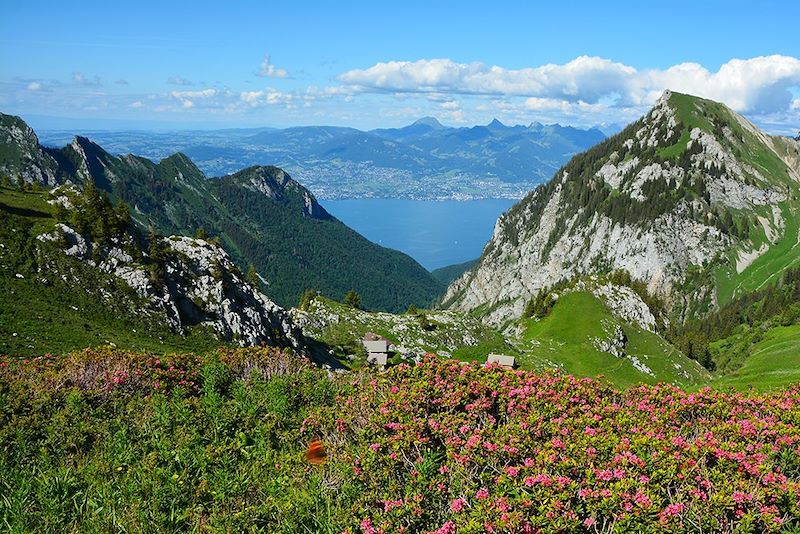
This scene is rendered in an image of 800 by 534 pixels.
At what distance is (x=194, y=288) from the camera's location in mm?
45000

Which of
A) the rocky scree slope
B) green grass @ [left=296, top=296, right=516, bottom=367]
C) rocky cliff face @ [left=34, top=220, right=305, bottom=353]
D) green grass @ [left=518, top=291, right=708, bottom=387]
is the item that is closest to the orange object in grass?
the rocky scree slope

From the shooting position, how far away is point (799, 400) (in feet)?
41.3

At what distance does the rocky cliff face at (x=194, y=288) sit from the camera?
3912cm

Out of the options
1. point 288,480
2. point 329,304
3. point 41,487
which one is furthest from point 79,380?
point 329,304

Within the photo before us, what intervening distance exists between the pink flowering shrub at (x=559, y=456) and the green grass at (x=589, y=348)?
134ft

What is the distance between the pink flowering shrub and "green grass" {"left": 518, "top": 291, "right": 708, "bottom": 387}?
40.9 metres

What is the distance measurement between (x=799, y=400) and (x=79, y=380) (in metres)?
20.6

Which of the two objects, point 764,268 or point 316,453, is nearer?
point 316,453

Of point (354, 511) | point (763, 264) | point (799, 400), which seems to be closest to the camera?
point (354, 511)

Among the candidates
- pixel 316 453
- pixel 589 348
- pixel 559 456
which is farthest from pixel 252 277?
pixel 559 456

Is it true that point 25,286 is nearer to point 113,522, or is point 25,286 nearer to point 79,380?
point 79,380

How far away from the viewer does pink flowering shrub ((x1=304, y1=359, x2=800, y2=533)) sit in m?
7.87

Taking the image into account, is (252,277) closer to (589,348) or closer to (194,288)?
(194,288)

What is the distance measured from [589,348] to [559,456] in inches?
2245
